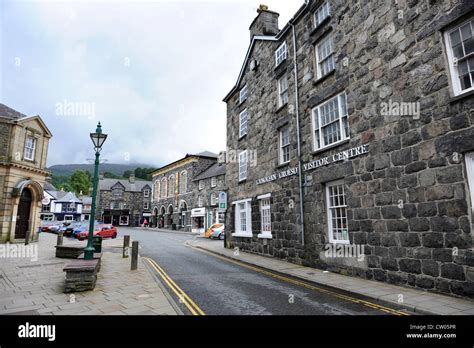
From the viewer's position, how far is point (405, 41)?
800cm

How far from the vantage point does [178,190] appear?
49812 millimetres

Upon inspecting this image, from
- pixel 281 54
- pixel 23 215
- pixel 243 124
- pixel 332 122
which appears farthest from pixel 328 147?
pixel 23 215

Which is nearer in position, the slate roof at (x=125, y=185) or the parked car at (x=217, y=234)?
the parked car at (x=217, y=234)

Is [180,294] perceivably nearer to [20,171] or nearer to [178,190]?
[20,171]

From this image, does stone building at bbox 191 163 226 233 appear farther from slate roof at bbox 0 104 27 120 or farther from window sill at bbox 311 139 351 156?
window sill at bbox 311 139 351 156

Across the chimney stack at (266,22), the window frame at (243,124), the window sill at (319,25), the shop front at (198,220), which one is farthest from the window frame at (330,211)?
the shop front at (198,220)

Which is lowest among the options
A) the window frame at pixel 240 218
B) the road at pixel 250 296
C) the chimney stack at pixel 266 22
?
the road at pixel 250 296

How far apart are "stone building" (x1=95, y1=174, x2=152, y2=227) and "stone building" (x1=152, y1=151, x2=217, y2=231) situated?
41.1 feet

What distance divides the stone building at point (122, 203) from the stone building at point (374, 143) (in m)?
59.3

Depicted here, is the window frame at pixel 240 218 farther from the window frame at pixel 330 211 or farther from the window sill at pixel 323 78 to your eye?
the window sill at pixel 323 78

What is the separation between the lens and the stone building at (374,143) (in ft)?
22.1

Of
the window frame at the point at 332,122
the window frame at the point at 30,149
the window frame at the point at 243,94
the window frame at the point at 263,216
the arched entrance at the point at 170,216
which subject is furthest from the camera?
the arched entrance at the point at 170,216

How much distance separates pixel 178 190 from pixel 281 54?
126 ft

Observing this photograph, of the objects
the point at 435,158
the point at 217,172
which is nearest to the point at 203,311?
the point at 435,158
